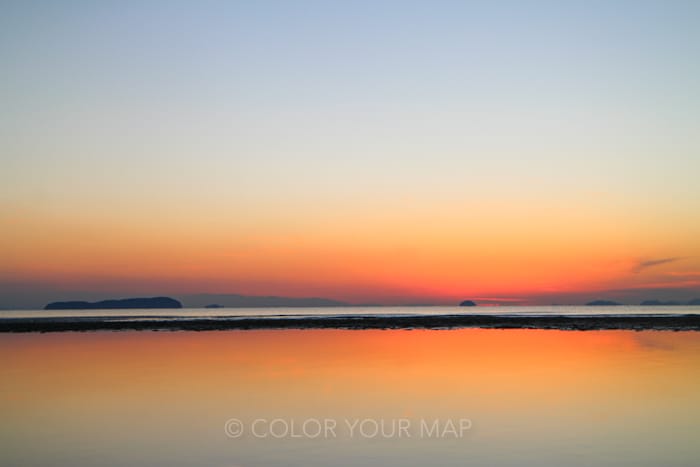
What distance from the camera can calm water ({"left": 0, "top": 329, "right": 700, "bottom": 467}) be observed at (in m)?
14.8

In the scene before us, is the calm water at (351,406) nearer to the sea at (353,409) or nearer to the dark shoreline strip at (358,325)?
the sea at (353,409)

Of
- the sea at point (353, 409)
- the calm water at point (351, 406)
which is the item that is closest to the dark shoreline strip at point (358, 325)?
the calm water at point (351, 406)

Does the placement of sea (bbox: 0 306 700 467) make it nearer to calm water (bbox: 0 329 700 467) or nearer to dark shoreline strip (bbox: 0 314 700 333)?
calm water (bbox: 0 329 700 467)

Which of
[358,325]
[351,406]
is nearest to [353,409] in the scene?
[351,406]

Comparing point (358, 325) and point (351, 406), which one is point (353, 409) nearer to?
point (351, 406)

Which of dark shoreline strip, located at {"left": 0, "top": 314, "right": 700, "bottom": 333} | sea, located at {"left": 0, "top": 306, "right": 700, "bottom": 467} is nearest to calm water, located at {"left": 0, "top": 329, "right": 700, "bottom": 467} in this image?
sea, located at {"left": 0, "top": 306, "right": 700, "bottom": 467}

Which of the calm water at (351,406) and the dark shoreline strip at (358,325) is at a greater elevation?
the dark shoreline strip at (358,325)

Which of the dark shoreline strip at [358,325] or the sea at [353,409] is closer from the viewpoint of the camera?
the sea at [353,409]

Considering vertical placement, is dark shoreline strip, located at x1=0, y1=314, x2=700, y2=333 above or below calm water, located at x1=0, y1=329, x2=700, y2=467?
above

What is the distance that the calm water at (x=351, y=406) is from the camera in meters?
14.8

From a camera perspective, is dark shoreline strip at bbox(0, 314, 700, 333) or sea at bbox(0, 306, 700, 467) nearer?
sea at bbox(0, 306, 700, 467)

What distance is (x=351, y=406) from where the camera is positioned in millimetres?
20156

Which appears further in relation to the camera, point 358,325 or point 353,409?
point 358,325

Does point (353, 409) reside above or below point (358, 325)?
below
